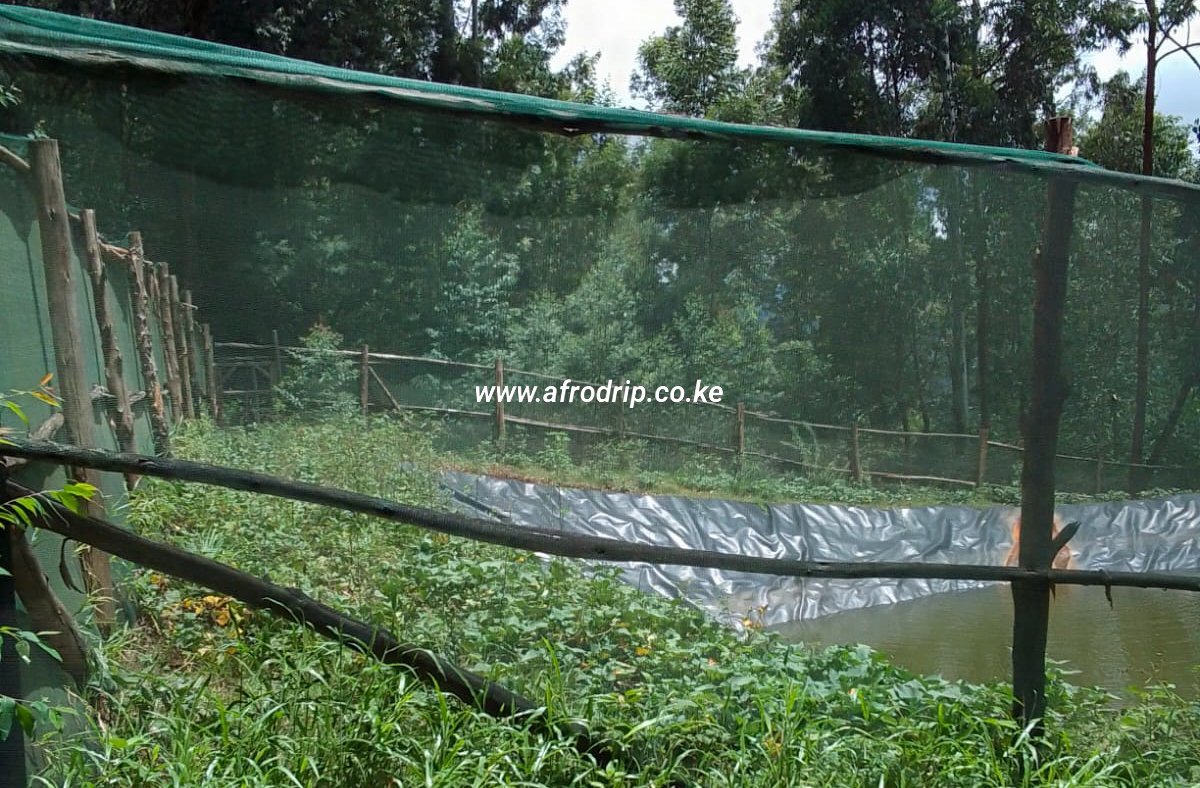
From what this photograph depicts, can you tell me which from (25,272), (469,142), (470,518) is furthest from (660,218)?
(25,272)

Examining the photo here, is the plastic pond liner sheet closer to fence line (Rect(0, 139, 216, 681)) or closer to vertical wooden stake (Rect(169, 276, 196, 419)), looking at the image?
vertical wooden stake (Rect(169, 276, 196, 419))

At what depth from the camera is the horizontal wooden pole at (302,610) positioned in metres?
2.44

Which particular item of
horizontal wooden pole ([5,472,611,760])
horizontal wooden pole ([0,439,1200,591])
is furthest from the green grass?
horizontal wooden pole ([0,439,1200,591])

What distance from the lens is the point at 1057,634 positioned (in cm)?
288

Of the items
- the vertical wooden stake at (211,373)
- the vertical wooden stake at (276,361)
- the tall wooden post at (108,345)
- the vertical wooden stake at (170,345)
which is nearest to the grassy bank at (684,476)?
the vertical wooden stake at (276,361)

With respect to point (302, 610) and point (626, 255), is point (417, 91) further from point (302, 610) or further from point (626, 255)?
point (302, 610)

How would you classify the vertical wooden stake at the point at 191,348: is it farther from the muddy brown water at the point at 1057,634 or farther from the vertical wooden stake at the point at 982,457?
the vertical wooden stake at the point at 982,457

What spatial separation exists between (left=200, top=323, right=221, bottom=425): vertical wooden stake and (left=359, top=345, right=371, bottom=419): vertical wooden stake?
13.9 inches

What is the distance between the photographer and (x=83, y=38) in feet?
7.72

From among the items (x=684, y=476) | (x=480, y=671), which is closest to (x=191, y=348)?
(x=480, y=671)

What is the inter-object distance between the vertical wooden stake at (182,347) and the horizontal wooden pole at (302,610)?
0.35 meters

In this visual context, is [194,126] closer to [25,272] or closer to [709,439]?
[25,272]

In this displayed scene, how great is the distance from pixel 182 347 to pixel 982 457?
2.23 meters

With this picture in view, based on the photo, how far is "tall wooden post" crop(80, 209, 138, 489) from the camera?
251cm
